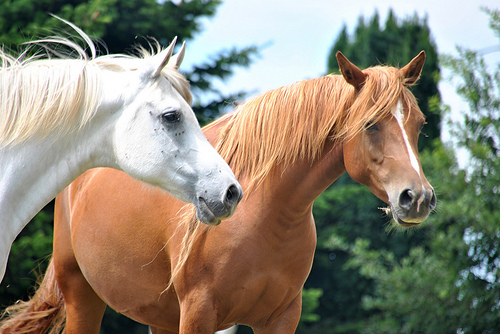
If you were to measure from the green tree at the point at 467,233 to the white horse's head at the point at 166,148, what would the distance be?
5223 mm

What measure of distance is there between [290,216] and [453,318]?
6.08 meters

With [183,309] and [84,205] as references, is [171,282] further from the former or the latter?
[84,205]

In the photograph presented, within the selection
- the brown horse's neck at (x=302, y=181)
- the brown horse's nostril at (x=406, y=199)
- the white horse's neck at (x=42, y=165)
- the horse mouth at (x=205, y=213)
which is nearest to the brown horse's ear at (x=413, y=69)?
the brown horse's neck at (x=302, y=181)

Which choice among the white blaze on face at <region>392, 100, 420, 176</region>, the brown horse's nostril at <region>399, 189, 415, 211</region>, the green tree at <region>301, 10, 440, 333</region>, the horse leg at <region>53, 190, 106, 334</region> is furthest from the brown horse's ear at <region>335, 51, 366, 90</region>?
the green tree at <region>301, 10, 440, 333</region>

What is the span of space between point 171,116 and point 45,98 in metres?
0.48

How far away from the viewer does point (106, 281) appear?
9.59 ft

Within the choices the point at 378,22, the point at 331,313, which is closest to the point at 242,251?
the point at 331,313

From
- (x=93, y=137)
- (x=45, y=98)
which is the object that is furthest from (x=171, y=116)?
(x=45, y=98)

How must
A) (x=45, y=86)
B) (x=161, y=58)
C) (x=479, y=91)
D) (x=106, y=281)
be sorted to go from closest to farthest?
(x=45, y=86)
(x=161, y=58)
(x=106, y=281)
(x=479, y=91)

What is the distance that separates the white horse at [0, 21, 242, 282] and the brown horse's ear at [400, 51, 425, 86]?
1.05 metres

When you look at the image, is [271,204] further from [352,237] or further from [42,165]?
[352,237]

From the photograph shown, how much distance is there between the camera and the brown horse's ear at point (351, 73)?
240 cm

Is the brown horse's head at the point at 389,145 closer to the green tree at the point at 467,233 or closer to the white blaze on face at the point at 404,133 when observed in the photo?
the white blaze on face at the point at 404,133

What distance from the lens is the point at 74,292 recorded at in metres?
3.31
